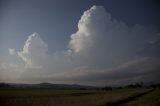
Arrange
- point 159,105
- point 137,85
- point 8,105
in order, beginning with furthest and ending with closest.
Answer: point 137,85 → point 8,105 → point 159,105

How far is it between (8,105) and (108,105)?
24.3ft

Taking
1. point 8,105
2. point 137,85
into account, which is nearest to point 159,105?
point 8,105

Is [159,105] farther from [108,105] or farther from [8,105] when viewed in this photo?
[8,105]

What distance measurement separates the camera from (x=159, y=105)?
536 inches

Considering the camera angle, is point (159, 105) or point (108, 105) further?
point (108, 105)

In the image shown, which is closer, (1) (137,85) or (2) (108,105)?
(2) (108,105)

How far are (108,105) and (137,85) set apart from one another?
105m

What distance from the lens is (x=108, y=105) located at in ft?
52.9

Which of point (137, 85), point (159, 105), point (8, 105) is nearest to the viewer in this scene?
point (159, 105)

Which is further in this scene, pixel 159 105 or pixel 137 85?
pixel 137 85

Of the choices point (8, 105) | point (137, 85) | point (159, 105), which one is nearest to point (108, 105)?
point (159, 105)

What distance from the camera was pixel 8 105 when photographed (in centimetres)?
1525

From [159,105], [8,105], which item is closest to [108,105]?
[159,105]

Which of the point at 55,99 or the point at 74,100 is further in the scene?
the point at 55,99
